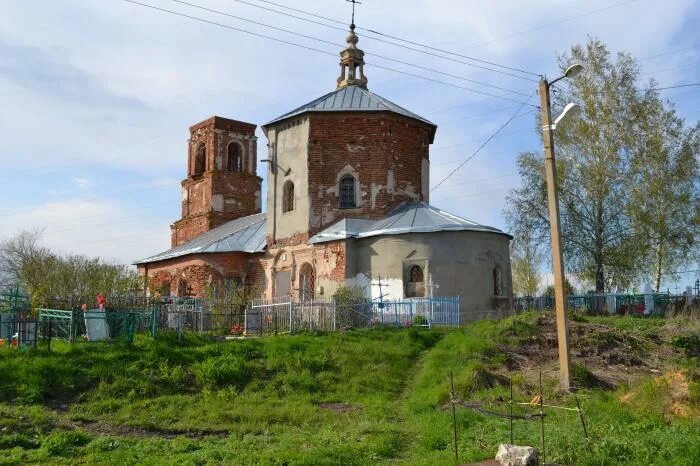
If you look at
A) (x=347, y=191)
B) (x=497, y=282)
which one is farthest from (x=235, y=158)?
(x=497, y=282)

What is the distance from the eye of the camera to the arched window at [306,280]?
22656 mm

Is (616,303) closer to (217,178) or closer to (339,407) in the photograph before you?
(339,407)

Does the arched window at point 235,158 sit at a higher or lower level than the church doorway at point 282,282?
higher

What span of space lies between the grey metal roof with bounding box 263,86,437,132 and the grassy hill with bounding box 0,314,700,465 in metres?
9.83

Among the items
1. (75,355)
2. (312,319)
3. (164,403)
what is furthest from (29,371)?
(312,319)

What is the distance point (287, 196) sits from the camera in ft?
80.8

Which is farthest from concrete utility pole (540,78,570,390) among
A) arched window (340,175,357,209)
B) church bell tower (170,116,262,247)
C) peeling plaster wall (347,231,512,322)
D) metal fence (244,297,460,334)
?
church bell tower (170,116,262,247)

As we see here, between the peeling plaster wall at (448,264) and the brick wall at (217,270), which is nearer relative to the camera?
the peeling plaster wall at (448,264)

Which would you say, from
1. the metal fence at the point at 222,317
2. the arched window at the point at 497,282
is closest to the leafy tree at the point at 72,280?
the metal fence at the point at 222,317

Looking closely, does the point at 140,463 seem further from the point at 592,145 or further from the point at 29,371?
the point at 592,145

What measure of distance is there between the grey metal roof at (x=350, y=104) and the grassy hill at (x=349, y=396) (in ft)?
32.2

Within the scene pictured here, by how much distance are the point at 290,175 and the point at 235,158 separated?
12244 millimetres

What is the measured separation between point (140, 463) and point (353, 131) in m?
17.3

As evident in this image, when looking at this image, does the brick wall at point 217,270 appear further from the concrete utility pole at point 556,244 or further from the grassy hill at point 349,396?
the concrete utility pole at point 556,244
